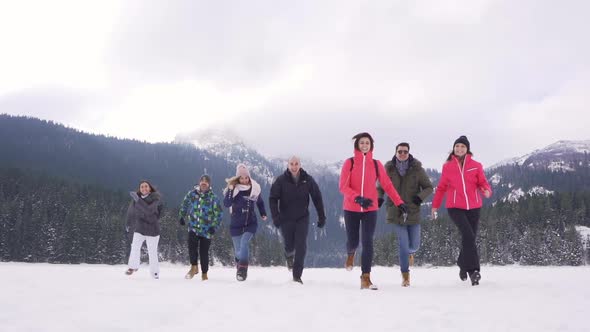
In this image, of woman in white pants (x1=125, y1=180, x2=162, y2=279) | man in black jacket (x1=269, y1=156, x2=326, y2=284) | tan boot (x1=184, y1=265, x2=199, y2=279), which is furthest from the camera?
woman in white pants (x1=125, y1=180, x2=162, y2=279)

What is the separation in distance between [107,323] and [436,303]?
14.4 feet

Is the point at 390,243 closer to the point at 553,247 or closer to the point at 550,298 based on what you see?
the point at 553,247

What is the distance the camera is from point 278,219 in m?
8.95

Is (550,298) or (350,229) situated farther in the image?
(350,229)

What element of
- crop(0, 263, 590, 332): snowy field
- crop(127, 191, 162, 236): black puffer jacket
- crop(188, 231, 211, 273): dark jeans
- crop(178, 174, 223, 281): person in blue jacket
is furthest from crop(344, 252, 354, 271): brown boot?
crop(127, 191, 162, 236): black puffer jacket

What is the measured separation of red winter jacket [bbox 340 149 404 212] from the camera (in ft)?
26.1

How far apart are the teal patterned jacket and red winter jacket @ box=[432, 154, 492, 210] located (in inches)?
223

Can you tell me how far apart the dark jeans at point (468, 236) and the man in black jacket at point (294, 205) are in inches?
109

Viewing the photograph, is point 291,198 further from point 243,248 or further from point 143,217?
point 143,217

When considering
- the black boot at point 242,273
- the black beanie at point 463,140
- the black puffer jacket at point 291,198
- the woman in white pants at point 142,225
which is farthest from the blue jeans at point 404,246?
the woman in white pants at point 142,225

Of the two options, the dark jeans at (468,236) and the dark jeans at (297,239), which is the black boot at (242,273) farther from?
the dark jeans at (468,236)

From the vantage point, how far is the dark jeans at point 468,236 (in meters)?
7.93

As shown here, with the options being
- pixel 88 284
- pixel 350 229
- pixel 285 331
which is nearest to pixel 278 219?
pixel 350 229

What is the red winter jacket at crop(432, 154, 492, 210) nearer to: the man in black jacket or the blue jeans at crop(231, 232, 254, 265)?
the man in black jacket
